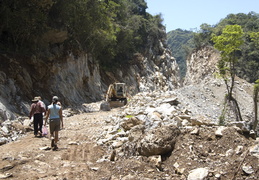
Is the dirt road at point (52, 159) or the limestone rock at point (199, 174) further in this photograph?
the dirt road at point (52, 159)

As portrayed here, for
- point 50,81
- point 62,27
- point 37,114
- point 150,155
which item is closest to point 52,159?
point 150,155

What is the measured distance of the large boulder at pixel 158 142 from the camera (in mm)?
4957

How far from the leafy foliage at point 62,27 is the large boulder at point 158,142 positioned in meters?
11.8

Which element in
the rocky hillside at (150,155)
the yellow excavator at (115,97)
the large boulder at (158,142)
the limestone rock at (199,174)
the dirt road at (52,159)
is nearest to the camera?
the limestone rock at (199,174)

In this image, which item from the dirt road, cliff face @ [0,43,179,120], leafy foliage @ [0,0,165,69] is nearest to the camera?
the dirt road

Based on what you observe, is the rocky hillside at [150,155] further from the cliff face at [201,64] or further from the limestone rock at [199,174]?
the cliff face at [201,64]

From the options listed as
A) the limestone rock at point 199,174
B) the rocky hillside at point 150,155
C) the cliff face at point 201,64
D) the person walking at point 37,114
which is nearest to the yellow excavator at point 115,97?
the person walking at point 37,114

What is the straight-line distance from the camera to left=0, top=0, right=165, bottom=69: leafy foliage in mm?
14336

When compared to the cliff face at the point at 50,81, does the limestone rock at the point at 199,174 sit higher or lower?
lower

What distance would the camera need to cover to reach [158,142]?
5.00 meters

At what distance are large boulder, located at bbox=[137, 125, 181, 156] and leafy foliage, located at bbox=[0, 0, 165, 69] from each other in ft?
38.8

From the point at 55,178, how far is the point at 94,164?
3.26 ft

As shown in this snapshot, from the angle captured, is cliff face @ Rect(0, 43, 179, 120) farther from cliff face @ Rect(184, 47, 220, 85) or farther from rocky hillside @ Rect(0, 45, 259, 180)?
cliff face @ Rect(184, 47, 220, 85)

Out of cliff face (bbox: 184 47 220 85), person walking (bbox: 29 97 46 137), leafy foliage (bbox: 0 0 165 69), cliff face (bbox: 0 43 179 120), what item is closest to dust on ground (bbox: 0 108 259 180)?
person walking (bbox: 29 97 46 137)
